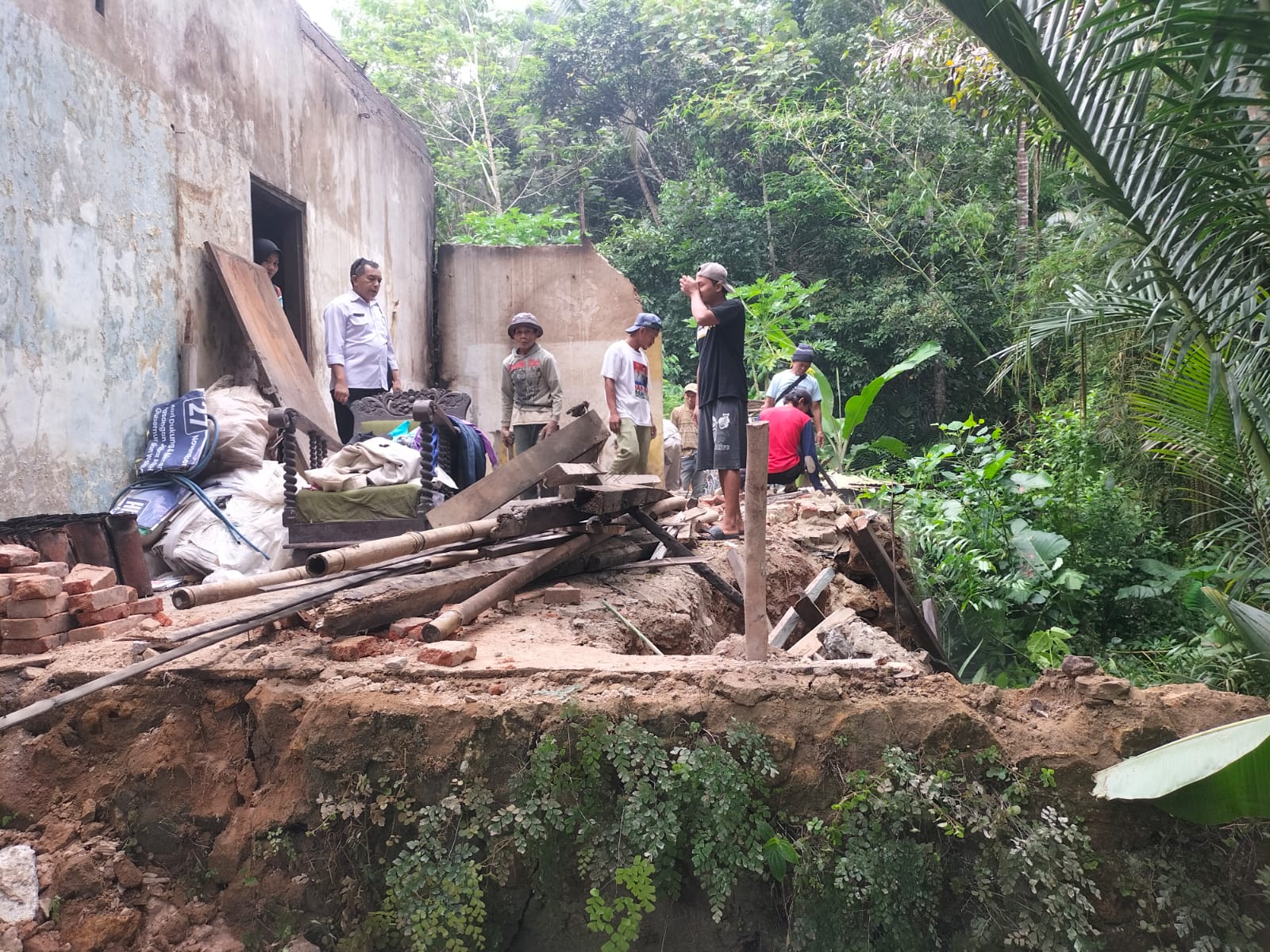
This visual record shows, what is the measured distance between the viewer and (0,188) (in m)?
4.29

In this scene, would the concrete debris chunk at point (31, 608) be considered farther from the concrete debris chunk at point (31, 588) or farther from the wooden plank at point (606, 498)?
the wooden plank at point (606, 498)

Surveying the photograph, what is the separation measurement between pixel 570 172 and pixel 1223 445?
16869 mm

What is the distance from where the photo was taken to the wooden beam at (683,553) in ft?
15.8

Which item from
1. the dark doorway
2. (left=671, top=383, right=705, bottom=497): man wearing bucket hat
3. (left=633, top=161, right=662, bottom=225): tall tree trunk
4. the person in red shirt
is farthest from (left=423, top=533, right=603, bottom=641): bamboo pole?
(left=633, top=161, right=662, bottom=225): tall tree trunk

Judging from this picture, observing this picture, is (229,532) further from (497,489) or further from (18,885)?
(18,885)

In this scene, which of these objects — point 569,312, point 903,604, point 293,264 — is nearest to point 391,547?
point 903,604

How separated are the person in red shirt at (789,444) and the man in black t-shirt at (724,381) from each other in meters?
2.15

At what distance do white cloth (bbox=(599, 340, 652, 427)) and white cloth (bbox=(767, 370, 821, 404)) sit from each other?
1.87 meters

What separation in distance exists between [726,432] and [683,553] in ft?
2.82

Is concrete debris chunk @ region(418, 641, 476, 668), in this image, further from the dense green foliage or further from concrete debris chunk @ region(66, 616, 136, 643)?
concrete debris chunk @ region(66, 616, 136, 643)

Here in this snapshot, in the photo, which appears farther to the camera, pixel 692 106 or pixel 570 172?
pixel 570 172

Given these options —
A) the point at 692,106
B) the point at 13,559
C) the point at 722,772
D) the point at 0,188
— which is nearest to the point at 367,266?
the point at 0,188

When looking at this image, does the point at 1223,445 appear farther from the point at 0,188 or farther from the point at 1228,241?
the point at 0,188

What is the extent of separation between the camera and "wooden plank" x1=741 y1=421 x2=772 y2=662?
112 inches
